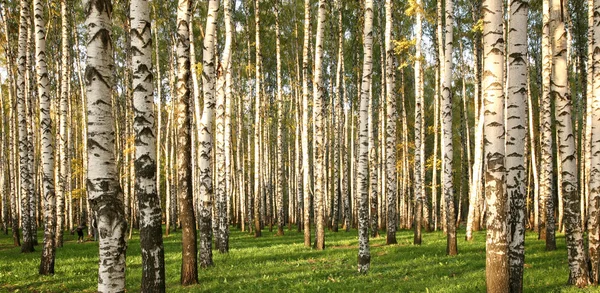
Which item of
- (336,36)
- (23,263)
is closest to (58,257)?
(23,263)

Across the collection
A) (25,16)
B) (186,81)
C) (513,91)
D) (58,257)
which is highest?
(25,16)

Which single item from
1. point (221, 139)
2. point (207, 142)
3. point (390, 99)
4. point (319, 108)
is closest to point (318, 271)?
point (207, 142)

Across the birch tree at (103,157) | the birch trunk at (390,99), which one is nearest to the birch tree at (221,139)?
the birch trunk at (390,99)

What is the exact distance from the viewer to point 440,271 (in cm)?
952

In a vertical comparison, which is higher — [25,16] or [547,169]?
[25,16]

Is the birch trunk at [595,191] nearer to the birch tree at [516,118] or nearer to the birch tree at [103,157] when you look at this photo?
the birch tree at [516,118]

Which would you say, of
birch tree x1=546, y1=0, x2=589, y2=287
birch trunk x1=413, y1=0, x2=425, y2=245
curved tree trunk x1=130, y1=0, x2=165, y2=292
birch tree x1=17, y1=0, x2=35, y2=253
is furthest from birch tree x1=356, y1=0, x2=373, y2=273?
birch tree x1=17, y1=0, x2=35, y2=253

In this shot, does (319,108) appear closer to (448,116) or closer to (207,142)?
(448,116)

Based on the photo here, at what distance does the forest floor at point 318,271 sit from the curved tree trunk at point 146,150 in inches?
82.4

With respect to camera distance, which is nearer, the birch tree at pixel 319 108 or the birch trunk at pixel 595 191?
the birch trunk at pixel 595 191

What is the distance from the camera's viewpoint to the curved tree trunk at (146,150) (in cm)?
582

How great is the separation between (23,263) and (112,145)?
A: 10.8m

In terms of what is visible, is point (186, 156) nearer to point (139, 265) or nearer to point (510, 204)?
point (139, 265)

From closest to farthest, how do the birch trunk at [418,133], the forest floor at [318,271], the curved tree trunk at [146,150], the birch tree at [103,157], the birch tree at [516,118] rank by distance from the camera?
1. the birch tree at [103,157]
2. the curved tree trunk at [146,150]
3. the birch tree at [516,118]
4. the forest floor at [318,271]
5. the birch trunk at [418,133]
